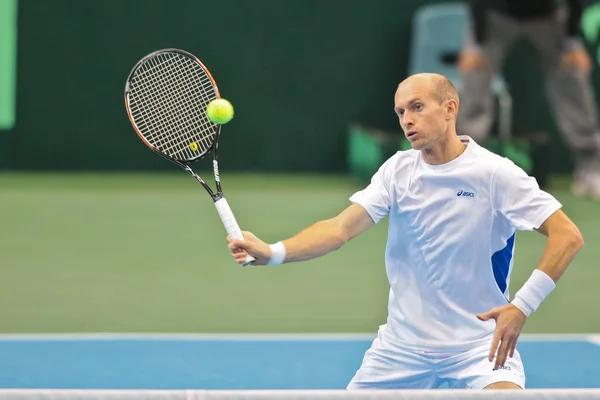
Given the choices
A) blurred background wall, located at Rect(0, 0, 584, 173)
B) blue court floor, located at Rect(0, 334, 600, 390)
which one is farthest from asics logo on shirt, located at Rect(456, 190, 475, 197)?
blurred background wall, located at Rect(0, 0, 584, 173)

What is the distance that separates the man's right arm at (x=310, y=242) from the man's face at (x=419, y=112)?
0.33 metres

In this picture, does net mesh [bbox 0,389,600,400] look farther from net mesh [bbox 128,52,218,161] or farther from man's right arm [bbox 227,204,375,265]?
net mesh [bbox 128,52,218,161]

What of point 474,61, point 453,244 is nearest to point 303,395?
point 453,244

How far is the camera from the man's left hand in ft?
10.9

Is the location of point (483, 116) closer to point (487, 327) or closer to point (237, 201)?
point (237, 201)

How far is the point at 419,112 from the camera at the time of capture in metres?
3.58

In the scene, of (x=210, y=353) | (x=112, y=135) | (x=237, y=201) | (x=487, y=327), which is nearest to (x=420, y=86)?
(x=487, y=327)

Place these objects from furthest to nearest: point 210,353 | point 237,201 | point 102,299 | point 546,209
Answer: point 237,201
point 102,299
point 210,353
point 546,209

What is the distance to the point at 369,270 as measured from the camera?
7.02 metres

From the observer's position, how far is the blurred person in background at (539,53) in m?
9.38

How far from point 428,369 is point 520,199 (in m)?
0.61

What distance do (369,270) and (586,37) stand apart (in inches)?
198

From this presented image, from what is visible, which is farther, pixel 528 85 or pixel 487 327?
pixel 528 85

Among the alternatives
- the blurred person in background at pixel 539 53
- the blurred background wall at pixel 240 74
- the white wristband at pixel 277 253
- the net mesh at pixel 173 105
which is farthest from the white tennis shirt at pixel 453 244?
the blurred background wall at pixel 240 74
